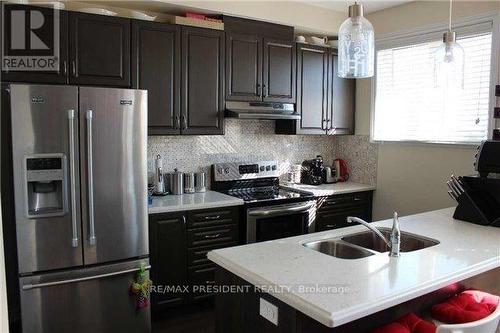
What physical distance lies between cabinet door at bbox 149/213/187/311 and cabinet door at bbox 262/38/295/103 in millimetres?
1517

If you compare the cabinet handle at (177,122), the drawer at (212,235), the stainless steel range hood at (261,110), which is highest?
the stainless steel range hood at (261,110)

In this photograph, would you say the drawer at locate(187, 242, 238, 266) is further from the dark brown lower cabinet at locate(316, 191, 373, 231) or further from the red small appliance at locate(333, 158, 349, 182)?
the red small appliance at locate(333, 158, 349, 182)

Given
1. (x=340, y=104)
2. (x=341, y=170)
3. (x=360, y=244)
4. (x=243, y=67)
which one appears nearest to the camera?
(x=360, y=244)

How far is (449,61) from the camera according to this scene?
6.90 ft

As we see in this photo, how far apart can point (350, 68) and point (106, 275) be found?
2.00 metres

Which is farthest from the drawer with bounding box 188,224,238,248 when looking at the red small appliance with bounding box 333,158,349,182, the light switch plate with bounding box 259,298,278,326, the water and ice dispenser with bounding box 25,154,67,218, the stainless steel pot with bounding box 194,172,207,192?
the red small appliance with bounding box 333,158,349,182

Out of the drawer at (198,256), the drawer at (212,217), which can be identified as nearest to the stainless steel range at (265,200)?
the drawer at (212,217)

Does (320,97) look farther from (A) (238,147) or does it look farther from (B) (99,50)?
(B) (99,50)

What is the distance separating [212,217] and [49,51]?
1683mm

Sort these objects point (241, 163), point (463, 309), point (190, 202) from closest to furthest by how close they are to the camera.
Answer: point (463, 309) < point (190, 202) < point (241, 163)

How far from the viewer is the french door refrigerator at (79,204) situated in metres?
2.41

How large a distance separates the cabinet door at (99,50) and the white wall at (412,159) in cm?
257

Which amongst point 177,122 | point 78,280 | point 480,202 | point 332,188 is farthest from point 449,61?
point 78,280

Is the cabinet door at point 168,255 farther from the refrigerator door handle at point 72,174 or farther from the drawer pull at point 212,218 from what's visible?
the refrigerator door handle at point 72,174
